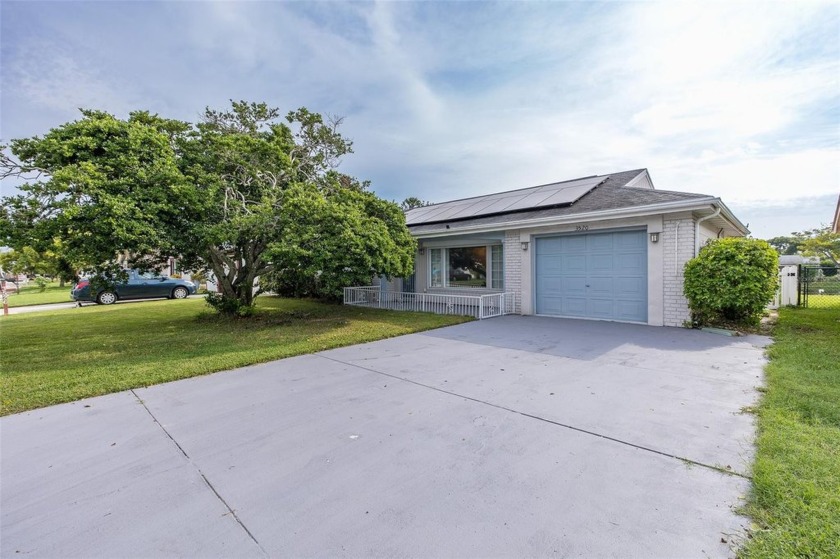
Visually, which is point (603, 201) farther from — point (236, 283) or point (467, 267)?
point (236, 283)

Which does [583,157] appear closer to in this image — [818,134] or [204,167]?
[818,134]

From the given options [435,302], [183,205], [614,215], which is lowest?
[435,302]

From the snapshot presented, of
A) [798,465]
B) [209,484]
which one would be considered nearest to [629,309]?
[798,465]

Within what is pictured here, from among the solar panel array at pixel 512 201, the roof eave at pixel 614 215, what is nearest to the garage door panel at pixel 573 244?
the roof eave at pixel 614 215

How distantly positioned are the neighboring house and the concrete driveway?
3.94m

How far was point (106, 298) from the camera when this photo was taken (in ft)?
51.7

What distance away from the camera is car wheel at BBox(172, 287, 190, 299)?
1805cm

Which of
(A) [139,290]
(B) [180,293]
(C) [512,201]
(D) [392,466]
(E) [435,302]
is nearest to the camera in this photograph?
(D) [392,466]

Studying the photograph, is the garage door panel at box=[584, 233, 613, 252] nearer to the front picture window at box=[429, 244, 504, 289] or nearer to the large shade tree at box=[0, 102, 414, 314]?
the front picture window at box=[429, 244, 504, 289]

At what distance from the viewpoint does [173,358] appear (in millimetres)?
6086

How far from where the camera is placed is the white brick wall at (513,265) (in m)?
10.8

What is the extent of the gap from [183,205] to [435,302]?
26.2 feet

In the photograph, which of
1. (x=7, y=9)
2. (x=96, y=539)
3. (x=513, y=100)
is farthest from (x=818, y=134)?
(x=7, y=9)

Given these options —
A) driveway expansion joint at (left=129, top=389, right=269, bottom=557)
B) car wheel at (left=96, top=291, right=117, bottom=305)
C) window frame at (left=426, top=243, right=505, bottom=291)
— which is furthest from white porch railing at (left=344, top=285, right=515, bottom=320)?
car wheel at (left=96, top=291, right=117, bottom=305)
